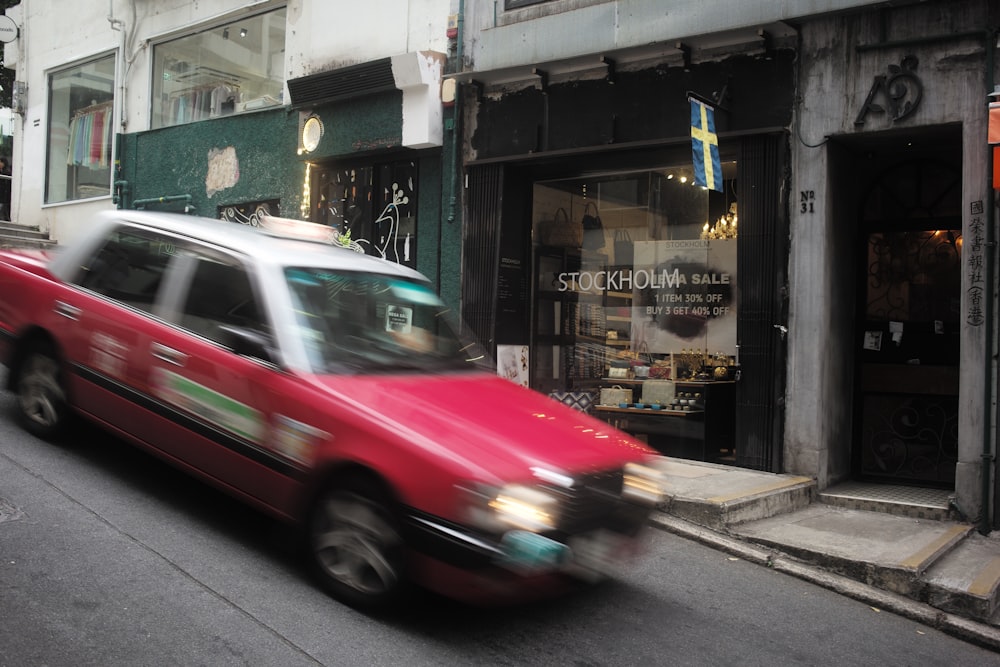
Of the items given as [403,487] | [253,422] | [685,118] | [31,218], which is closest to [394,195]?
[685,118]

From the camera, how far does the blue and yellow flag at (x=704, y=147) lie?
7836mm

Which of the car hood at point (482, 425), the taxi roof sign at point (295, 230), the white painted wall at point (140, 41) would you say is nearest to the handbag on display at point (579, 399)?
the white painted wall at point (140, 41)

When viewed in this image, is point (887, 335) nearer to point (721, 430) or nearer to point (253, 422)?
point (721, 430)

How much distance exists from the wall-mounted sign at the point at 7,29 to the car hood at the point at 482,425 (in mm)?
17011

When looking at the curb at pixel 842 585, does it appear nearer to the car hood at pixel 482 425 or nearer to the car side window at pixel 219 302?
the car hood at pixel 482 425

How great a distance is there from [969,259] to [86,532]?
23.2ft

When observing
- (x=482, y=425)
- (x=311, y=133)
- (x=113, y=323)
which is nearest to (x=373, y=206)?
(x=311, y=133)

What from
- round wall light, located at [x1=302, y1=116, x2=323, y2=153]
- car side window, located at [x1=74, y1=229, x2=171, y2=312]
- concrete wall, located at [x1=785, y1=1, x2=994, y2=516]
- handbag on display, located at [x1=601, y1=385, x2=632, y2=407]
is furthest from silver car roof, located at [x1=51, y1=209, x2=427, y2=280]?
round wall light, located at [x1=302, y1=116, x2=323, y2=153]

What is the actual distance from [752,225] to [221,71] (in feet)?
31.8

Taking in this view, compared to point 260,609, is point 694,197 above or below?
above

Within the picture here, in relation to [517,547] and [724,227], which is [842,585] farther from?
[724,227]

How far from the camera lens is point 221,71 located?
14.0 m

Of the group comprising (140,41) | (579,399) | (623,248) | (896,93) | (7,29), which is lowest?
(579,399)

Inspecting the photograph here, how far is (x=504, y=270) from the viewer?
10.4 m
